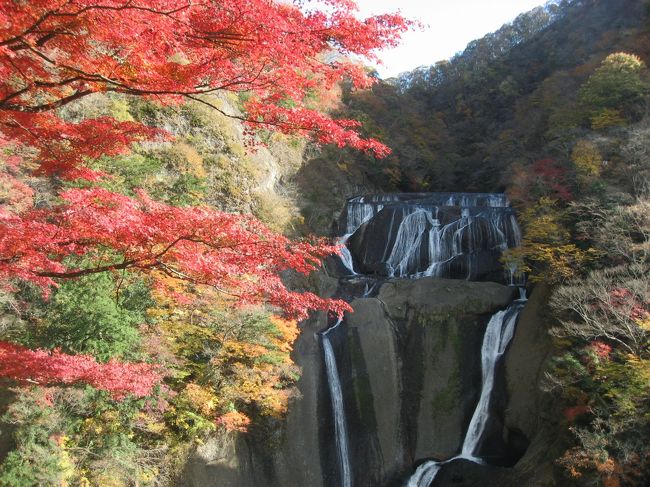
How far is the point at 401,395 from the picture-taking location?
551 inches

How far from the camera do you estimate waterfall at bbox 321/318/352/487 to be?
12568 millimetres

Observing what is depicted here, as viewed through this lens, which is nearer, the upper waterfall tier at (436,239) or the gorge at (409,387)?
the gorge at (409,387)

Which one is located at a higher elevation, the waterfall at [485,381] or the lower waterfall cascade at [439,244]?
the lower waterfall cascade at [439,244]

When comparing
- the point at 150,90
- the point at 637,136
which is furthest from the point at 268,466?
the point at 637,136

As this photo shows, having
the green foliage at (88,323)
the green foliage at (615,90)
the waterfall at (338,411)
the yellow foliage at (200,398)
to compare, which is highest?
the green foliage at (615,90)

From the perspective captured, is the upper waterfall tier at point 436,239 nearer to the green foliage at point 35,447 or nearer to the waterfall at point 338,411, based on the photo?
the waterfall at point 338,411

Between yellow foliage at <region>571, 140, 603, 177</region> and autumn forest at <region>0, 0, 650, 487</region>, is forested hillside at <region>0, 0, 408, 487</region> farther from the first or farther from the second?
yellow foliage at <region>571, 140, 603, 177</region>

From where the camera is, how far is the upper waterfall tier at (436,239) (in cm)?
1773

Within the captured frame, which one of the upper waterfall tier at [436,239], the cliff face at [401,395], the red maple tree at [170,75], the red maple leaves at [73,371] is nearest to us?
the red maple tree at [170,75]

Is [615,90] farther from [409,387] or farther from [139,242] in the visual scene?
[139,242]

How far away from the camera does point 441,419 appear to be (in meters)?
13.4

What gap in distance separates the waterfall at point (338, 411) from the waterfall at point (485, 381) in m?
1.89

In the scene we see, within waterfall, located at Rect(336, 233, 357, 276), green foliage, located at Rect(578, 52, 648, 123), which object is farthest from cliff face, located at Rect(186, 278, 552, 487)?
green foliage, located at Rect(578, 52, 648, 123)

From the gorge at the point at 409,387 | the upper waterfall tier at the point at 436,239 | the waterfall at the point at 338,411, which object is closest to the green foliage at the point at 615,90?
the upper waterfall tier at the point at 436,239
